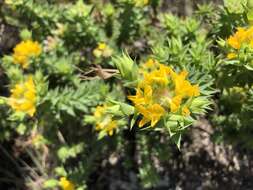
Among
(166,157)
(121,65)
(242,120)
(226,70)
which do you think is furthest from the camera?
(166,157)

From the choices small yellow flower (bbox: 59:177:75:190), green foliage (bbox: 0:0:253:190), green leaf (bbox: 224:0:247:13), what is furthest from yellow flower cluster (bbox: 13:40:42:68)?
green leaf (bbox: 224:0:247:13)

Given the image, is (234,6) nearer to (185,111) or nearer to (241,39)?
(241,39)

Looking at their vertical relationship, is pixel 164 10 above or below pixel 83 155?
above

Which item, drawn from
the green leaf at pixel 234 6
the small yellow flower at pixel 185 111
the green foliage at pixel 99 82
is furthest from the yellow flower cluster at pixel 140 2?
the small yellow flower at pixel 185 111

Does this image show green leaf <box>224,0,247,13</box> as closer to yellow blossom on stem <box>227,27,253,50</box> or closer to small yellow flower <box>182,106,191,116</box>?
yellow blossom on stem <box>227,27,253,50</box>

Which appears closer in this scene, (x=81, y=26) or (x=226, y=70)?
(x=226, y=70)

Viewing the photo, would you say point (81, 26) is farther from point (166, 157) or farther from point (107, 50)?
point (166, 157)

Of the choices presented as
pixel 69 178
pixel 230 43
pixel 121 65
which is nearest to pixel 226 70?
pixel 230 43

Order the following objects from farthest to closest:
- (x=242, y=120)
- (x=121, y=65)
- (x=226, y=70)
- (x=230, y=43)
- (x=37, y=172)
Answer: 1. (x=37, y=172)
2. (x=242, y=120)
3. (x=226, y=70)
4. (x=230, y=43)
5. (x=121, y=65)
